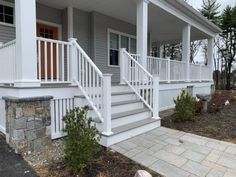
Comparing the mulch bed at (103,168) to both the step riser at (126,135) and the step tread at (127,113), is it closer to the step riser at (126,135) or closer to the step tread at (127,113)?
the step riser at (126,135)

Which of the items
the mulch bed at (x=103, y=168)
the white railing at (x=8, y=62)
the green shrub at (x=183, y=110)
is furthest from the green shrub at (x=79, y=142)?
the green shrub at (x=183, y=110)

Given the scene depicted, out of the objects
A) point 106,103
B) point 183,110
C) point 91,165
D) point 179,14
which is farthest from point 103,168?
point 179,14

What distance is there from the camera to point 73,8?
698 centimetres

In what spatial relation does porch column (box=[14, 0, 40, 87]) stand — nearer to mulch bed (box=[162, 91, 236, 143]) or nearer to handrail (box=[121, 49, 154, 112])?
handrail (box=[121, 49, 154, 112])

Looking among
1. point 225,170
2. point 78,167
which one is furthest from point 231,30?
point 78,167

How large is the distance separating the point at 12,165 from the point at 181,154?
9.09 ft

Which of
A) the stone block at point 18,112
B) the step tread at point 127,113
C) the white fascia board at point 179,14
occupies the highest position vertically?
the white fascia board at point 179,14

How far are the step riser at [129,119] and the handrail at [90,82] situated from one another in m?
0.44

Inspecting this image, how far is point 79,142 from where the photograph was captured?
9.46 ft

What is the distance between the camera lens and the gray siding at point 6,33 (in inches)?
225

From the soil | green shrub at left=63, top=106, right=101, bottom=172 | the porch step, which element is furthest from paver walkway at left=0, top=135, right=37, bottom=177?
the porch step

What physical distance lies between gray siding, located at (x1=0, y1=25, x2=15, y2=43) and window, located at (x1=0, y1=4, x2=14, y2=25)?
0.17 metres

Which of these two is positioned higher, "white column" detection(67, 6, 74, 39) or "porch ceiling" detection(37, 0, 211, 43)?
"porch ceiling" detection(37, 0, 211, 43)

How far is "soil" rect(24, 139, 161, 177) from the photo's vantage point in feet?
9.75
